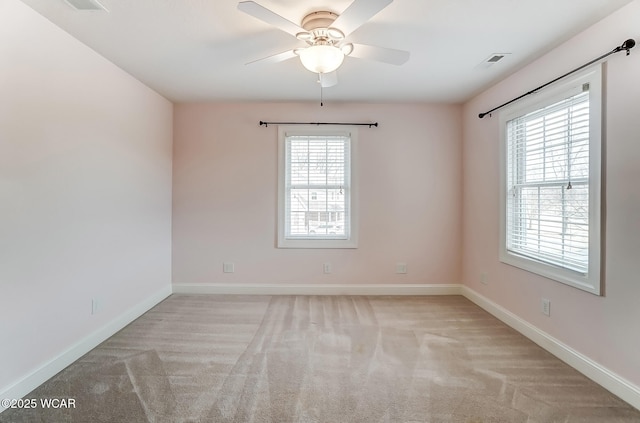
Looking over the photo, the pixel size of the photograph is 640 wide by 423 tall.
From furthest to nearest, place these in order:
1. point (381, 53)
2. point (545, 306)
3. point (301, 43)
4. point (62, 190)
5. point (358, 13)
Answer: point (545, 306) → point (301, 43) → point (62, 190) → point (381, 53) → point (358, 13)

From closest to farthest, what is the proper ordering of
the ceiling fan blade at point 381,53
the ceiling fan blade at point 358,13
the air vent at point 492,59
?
1. the ceiling fan blade at point 358,13
2. the ceiling fan blade at point 381,53
3. the air vent at point 492,59

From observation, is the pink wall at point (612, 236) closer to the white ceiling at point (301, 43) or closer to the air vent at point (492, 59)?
the white ceiling at point (301, 43)

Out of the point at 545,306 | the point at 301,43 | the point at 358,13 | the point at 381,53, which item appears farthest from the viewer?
the point at 545,306

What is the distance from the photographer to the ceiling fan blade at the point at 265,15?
1449 mm

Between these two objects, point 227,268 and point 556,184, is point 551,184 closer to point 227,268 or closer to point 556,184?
point 556,184

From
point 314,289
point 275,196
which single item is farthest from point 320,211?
point 314,289

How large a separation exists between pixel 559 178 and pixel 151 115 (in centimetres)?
408

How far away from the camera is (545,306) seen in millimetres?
2398

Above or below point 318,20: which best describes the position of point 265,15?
below

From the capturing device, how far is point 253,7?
147 centimetres

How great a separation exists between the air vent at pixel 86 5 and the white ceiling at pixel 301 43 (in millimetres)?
48

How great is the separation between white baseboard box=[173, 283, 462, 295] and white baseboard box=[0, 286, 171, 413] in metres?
0.62

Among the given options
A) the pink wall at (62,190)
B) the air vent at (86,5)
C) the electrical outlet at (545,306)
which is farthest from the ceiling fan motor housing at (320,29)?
the electrical outlet at (545,306)

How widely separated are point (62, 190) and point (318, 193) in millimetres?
2518
